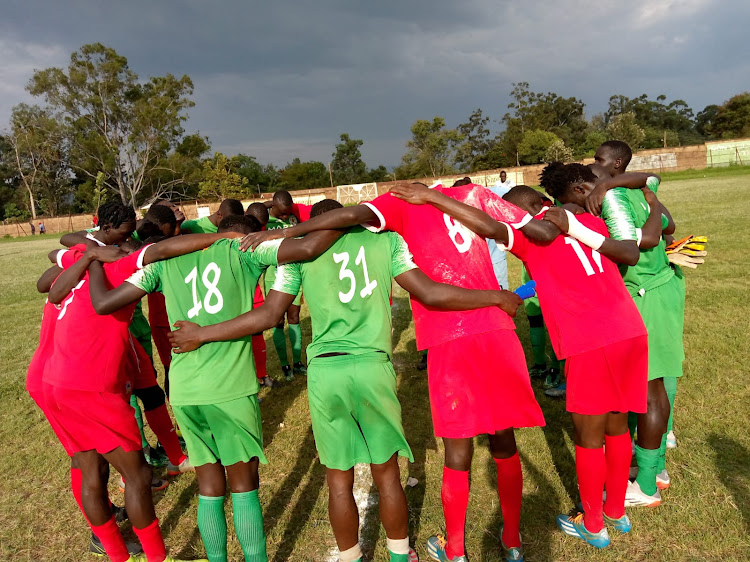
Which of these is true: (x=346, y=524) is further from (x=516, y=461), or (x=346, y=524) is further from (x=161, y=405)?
(x=161, y=405)

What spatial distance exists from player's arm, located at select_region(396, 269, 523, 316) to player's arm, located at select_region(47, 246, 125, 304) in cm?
174

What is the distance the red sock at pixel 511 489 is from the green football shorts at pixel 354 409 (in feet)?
2.05

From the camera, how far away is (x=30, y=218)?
5469 cm

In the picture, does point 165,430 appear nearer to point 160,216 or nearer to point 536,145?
point 160,216

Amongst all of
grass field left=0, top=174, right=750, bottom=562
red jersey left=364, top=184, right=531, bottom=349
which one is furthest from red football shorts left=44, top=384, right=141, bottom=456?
red jersey left=364, top=184, right=531, bottom=349

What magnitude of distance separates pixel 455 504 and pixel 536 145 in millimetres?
70436

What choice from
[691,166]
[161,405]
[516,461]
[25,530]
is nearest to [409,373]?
[161,405]

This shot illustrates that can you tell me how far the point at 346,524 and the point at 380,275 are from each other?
1.34 meters

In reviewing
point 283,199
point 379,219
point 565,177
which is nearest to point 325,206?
point 379,219

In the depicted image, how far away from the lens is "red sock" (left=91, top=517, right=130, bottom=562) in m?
3.03

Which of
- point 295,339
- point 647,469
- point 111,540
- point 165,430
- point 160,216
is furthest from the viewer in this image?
point 295,339

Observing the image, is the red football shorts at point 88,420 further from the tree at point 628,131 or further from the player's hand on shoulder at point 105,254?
the tree at point 628,131

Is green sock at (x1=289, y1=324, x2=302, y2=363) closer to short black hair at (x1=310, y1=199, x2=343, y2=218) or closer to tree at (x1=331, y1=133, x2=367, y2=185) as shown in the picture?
short black hair at (x1=310, y1=199, x2=343, y2=218)

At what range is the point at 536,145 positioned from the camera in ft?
220
